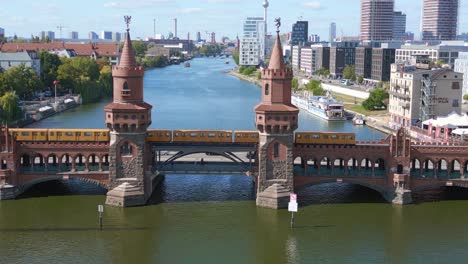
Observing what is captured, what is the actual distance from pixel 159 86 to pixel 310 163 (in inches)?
5411

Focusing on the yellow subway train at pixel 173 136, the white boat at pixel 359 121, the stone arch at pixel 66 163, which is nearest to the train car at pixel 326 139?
the yellow subway train at pixel 173 136

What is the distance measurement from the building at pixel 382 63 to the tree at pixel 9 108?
380ft

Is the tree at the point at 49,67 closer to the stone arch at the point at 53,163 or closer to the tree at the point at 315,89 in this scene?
the tree at the point at 315,89

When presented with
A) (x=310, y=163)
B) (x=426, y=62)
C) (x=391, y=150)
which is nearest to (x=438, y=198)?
(x=391, y=150)

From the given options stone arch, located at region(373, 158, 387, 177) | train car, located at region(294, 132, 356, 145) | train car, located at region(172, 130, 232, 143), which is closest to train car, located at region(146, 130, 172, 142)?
train car, located at region(172, 130, 232, 143)

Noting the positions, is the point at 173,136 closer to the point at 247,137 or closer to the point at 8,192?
the point at 247,137

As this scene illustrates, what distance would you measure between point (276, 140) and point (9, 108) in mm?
59630

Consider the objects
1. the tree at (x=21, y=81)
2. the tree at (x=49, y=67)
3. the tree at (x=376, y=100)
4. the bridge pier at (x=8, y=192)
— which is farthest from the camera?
the tree at (x=49, y=67)

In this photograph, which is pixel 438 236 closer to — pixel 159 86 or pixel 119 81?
pixel 119 81

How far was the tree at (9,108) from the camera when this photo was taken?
3964 inches

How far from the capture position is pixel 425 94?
99000 millimetres

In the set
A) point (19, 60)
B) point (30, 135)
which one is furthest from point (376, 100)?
point (30, 135)

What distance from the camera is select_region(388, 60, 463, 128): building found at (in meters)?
98.2

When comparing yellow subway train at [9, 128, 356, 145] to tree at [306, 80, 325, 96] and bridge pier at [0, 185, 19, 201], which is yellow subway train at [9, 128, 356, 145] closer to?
bridge pier at [0, 185, 19, 201]
